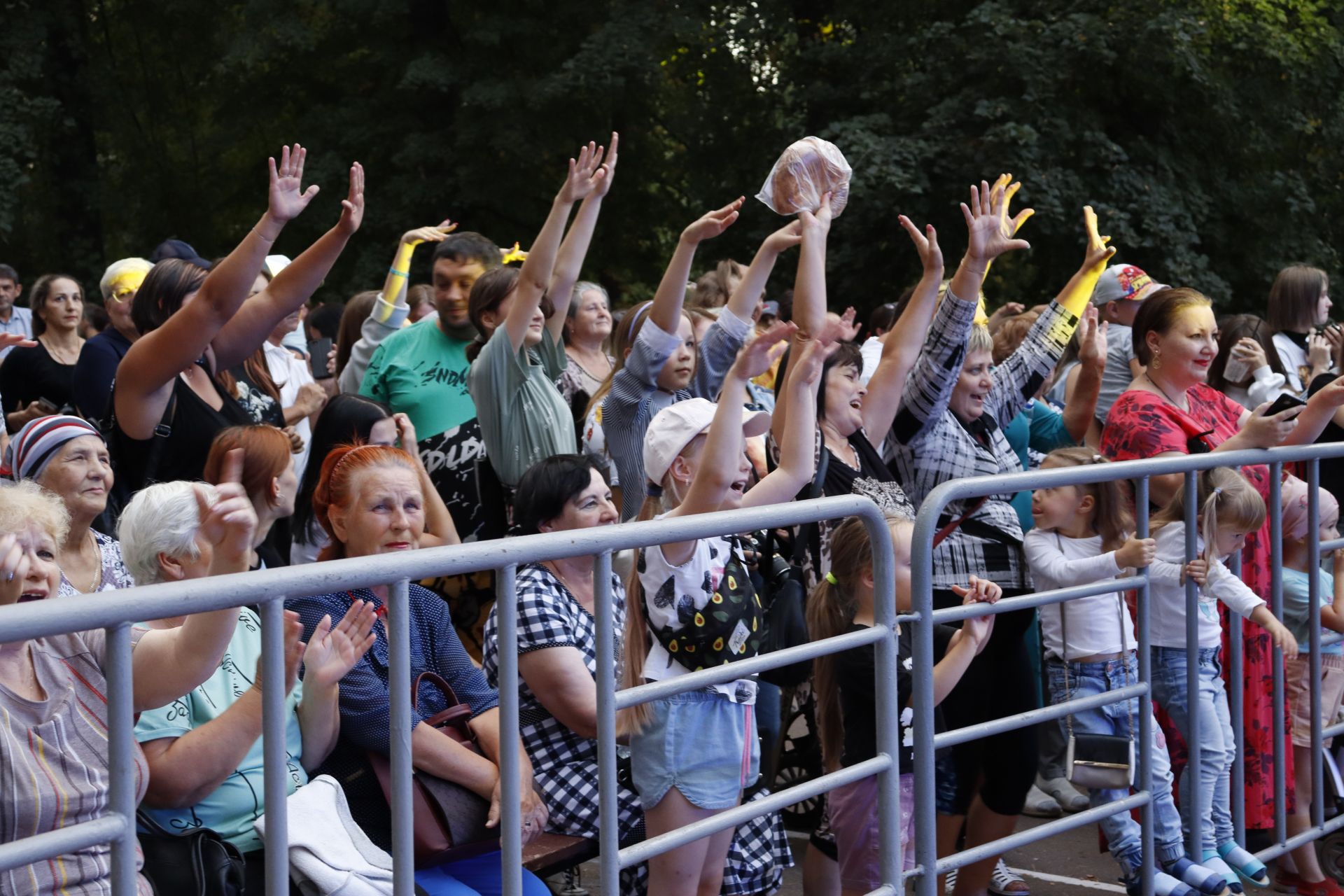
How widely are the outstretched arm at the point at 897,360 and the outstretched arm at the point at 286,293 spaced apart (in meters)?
1.69

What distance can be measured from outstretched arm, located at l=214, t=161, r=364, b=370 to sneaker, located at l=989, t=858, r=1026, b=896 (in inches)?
113

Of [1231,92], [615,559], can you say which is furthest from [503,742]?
[1231,92]

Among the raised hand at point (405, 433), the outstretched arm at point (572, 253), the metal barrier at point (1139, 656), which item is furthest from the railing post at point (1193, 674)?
the raised hand at point (405, 433)

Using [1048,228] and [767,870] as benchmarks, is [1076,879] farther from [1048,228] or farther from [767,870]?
[1048,228]

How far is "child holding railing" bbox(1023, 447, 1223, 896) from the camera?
14.2 feet

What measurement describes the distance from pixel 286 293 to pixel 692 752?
2.00 m

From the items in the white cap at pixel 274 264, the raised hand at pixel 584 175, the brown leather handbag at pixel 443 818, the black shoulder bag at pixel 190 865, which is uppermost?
the raised hand at pixel 584 175

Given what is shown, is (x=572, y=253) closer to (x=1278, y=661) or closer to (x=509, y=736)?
(x=1278, y=661)

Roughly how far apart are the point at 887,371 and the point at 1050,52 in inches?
504

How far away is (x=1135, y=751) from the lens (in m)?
4.35

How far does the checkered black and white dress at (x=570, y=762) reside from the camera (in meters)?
3.52

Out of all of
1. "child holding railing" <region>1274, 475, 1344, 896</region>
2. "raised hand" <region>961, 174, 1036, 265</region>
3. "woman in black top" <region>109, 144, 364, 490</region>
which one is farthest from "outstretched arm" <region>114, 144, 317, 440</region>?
"child holding railing" <region>1274, 475, 1344, 896</region>

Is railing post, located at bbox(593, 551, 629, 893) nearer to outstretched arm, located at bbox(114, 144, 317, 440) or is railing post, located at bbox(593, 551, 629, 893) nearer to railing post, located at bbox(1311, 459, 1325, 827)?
outstretched arm, located at bbox(114, 144, 317, 440)

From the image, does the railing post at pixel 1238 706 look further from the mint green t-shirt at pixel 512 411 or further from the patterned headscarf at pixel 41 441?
the patterned headscarf at pixel 41 441
